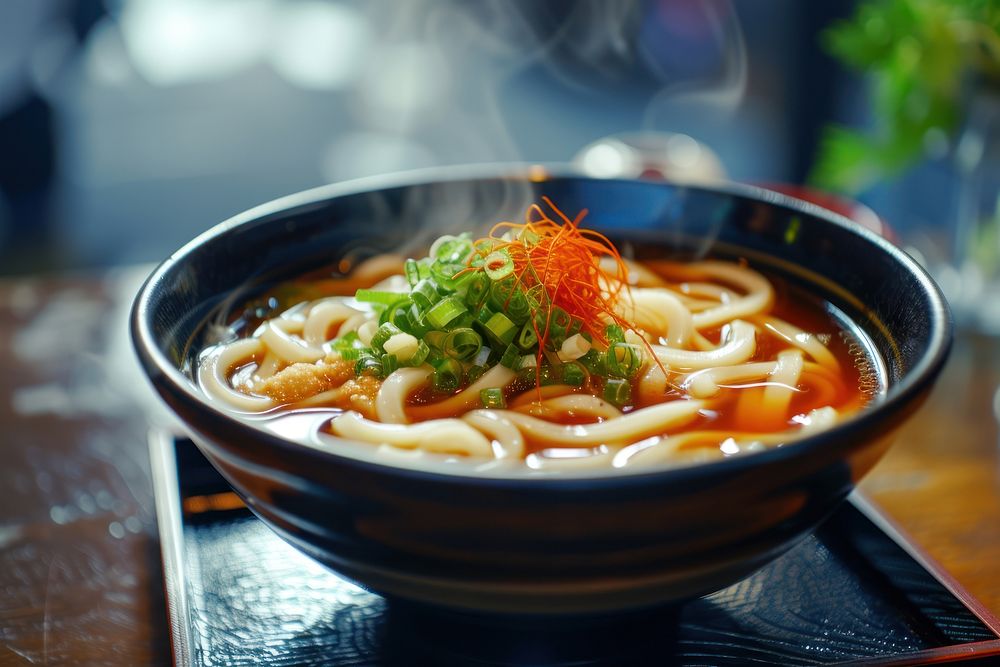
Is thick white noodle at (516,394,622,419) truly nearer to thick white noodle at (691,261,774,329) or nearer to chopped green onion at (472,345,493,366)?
chopped green onion at (472,345,493,366)

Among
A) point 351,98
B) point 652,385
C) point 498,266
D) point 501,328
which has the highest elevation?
point 351,98

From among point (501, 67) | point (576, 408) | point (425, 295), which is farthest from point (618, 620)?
point (501, 67)

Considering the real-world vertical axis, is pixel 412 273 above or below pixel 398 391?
above

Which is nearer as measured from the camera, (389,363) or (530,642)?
(530,642)

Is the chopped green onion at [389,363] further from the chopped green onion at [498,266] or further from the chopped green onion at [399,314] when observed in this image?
the chopped green onion at [498,266]

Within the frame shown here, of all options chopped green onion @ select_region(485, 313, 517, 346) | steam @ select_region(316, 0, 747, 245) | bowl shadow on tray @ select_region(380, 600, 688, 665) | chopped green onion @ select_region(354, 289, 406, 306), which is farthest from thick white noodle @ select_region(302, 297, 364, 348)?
steam @ select_region(316, 0, 747, 245)

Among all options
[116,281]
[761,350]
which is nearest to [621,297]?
[761,350]

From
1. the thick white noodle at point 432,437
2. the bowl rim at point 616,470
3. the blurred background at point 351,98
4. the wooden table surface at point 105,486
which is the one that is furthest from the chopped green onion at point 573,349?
the blurred background at point 351,98

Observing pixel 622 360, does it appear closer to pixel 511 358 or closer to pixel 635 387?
pixel 635 387
